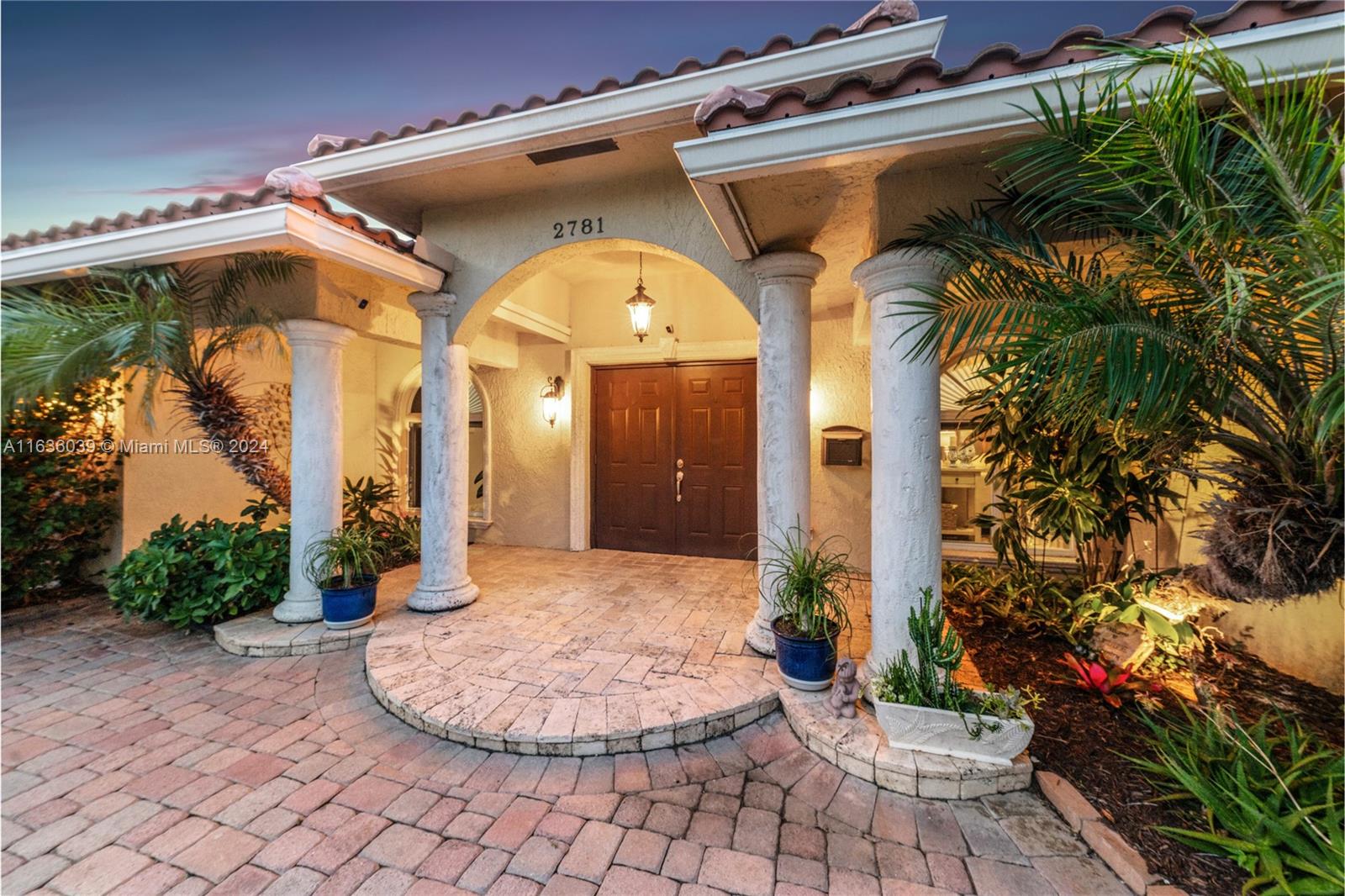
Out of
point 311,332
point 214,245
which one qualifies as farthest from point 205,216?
point 311,332

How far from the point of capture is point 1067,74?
6.13ft

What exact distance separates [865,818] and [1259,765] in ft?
5.06

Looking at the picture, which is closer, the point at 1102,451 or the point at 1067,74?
the point at 1067,74

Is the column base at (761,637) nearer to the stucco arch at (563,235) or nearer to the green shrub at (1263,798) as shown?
the green shrub at (1263,798)

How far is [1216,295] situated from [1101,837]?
1.97 metres

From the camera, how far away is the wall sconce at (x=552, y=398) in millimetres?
6480

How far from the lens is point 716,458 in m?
6.11

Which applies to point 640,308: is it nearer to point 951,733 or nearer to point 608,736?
point 608,736

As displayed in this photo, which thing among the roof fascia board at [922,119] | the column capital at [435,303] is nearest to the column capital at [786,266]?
the roof fascia board at [922,119]

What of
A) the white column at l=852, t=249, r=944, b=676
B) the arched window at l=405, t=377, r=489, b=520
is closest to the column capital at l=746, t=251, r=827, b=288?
the white column at l=852, t=249, r=944, b=676

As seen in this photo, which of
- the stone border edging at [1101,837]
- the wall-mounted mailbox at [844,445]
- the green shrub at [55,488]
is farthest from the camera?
the wall-mounted mailbox at [844,445]

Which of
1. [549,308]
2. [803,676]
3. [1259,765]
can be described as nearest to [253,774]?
[803,676]

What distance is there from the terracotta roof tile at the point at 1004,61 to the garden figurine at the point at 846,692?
2.64 metres

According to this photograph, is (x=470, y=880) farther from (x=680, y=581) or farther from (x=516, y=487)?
(x=516, y=487)
